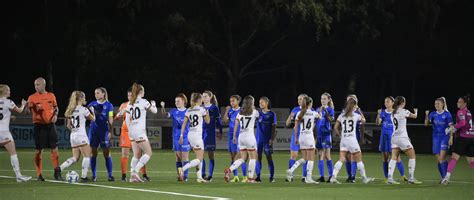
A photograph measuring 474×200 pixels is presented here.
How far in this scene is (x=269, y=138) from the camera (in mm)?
21188

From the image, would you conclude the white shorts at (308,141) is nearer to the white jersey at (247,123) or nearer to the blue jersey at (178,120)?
the white jersey at (247,123)

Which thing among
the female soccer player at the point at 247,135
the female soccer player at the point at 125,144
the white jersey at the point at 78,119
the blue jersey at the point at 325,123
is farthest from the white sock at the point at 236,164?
the white jersey at the point at 78,119

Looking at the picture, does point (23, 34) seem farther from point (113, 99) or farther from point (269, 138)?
point (269, 138)

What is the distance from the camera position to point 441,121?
69.7ft

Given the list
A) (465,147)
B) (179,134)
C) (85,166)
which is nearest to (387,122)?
(465,147)

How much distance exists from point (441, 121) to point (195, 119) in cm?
604

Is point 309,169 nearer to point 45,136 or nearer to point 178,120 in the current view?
point 178,120

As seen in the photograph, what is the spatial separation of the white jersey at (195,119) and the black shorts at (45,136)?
3041 millimetres

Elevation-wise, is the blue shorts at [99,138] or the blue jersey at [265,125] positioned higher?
the blue jersey at [265,125]

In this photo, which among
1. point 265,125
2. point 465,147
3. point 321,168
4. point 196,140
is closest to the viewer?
point 196,140

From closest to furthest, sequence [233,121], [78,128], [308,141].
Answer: [78,128] < [308,141] < [233,121]

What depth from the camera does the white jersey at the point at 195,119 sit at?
64.9ft

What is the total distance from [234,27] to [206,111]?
30620mm

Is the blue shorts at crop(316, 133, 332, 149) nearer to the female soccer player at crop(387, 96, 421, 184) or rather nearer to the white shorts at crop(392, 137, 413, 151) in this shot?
the female soccer player at crop(387, 96, 421, 184)
